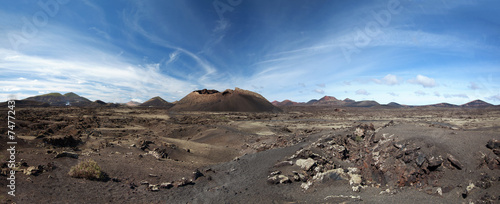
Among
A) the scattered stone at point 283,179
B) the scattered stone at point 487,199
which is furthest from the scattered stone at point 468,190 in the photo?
the scattered stone at point 283,179

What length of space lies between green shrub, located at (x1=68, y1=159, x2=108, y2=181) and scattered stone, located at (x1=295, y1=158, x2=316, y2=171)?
681 cm

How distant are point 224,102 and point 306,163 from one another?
168 ft

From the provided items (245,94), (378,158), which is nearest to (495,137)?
(378,158)

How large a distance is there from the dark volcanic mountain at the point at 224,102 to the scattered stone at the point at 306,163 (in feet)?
159

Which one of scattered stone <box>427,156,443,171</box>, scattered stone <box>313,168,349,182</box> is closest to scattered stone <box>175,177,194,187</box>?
scattered stone <box>313,168,349,182</box>

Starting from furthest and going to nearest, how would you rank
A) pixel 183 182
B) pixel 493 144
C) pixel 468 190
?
1. pixel 183 182
2. pixel 493 144
3. pixel 468 190

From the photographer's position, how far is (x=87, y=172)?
6531 mm

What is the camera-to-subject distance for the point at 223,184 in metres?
7.67

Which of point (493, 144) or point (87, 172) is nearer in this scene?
point (493, 144)

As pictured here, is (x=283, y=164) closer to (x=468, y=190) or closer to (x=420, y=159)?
(x=420, y=159)

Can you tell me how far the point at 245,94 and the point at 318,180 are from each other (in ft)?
186

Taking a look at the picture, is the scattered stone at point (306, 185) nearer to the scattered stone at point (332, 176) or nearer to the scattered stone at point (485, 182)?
the scattered stone at point (332, 176)

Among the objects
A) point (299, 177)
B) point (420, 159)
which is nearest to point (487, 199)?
point (420, 159)

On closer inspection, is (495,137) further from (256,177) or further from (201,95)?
(201,95)
